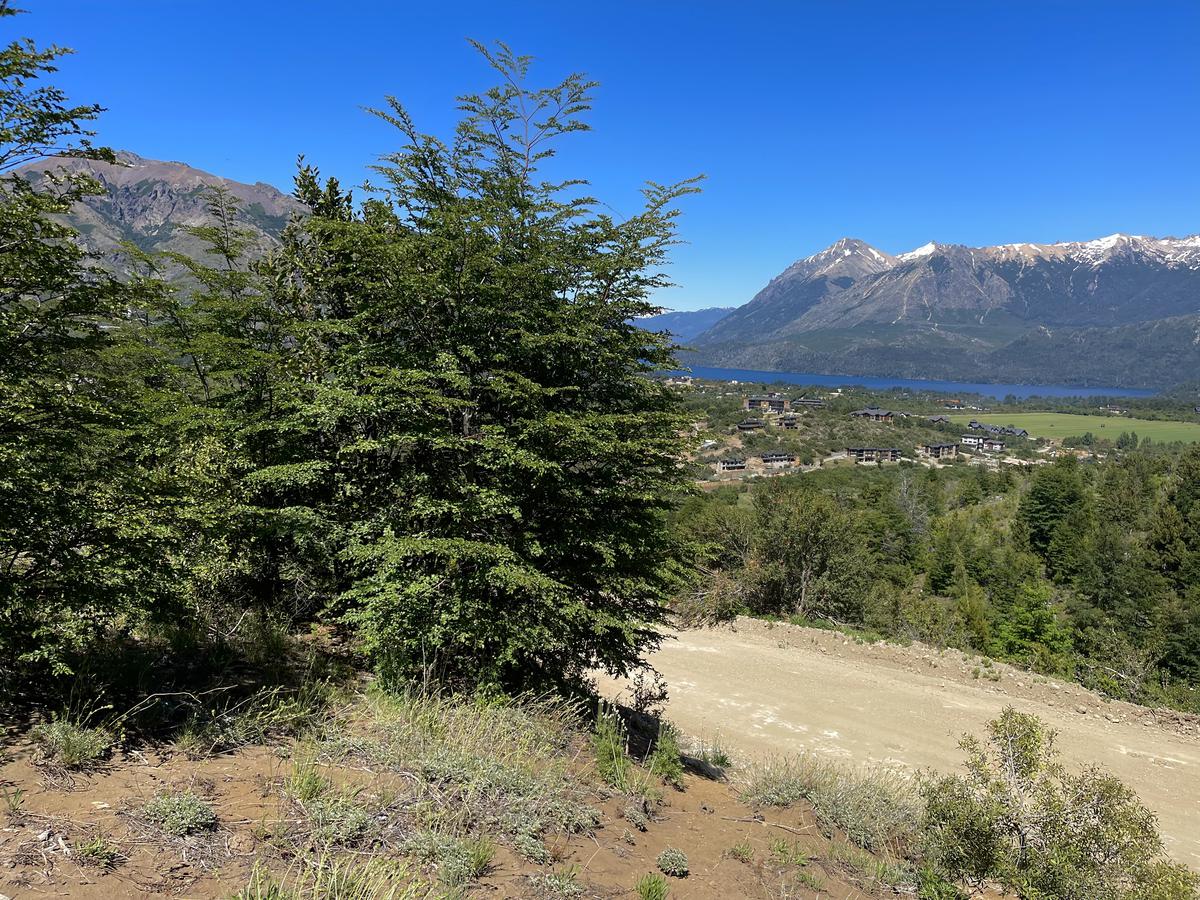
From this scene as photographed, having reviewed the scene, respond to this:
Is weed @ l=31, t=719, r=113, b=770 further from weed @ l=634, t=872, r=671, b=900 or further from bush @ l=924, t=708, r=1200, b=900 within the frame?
bush @ l=924, t=708, r=1200, b=900

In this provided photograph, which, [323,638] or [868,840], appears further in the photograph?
[323,638]

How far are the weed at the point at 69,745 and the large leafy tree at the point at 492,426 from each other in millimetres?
2631

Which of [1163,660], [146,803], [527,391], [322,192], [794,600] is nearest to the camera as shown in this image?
[146,803]

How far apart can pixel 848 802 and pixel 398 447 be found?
6736 mm

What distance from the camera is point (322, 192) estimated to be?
33.7ft

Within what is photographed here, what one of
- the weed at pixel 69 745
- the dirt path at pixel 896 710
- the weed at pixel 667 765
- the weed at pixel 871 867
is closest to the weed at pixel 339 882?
the weed at pixel 69 745

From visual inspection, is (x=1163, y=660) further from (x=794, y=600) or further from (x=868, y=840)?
(x=868, y=840)

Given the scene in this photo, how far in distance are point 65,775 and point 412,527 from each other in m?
3.99

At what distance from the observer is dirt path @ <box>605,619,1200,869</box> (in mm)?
13078

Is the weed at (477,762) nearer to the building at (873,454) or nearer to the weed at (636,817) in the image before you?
the weed at (636,817)

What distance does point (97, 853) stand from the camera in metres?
3.37

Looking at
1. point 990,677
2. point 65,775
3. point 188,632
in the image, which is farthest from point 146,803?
point 990,677

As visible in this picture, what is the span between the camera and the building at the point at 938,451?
116 metres

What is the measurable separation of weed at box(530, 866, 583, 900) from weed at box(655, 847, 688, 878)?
91 cm
